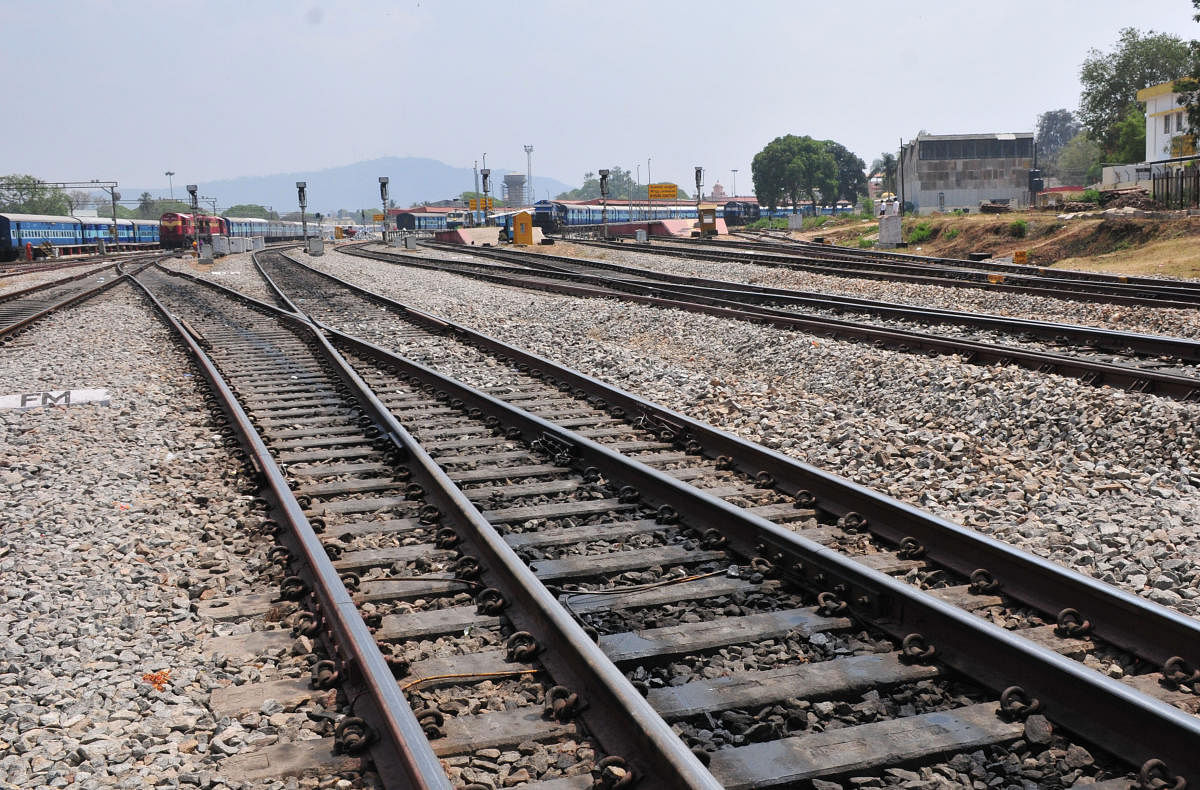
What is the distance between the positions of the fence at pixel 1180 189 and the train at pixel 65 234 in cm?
5488

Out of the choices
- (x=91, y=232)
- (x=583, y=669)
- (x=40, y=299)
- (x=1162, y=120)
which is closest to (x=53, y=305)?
(x=40, y=299)

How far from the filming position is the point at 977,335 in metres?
12.1

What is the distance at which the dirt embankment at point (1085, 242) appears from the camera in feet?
81.7

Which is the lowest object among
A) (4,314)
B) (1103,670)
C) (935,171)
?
(1103,670)

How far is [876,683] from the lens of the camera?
372 centimetres

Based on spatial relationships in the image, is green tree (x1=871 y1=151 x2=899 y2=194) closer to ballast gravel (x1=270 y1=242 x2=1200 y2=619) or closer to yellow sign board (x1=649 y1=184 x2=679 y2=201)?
yellow sign board (x1=649 y1=184 x2=679 y2=201)

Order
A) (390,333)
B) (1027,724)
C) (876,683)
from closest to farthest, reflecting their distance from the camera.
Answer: (1027,724), (876,683), (390,333)

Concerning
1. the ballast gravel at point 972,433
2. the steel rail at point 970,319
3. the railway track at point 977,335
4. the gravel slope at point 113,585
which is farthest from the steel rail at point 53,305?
the steel rail at point 970,319

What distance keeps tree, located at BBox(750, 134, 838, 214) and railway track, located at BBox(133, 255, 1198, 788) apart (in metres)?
112

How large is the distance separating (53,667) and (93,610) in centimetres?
65

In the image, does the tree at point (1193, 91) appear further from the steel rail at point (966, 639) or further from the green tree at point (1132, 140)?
the steel rail at point (966, 639)

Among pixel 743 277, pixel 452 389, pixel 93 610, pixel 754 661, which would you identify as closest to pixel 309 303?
pixel 743 277

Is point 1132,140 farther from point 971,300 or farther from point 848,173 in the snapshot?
point 971,300

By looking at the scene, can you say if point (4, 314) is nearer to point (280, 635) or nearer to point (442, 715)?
point (280, 635)
